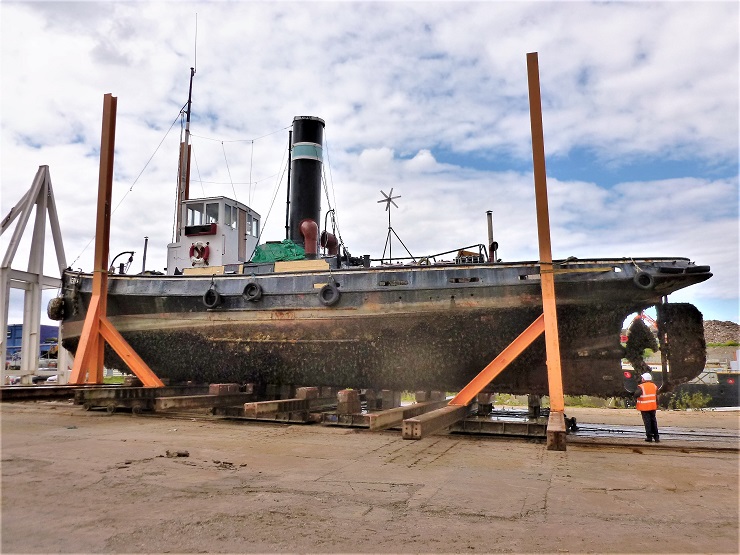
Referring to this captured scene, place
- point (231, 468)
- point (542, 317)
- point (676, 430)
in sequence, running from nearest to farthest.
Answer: point (231, 468), point (542, 317), point (676, 430)

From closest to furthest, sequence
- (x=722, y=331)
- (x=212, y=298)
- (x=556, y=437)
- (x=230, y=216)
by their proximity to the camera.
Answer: (x=556, y=437), (x=212, y=298), (x=230, y=216), (x=722, y=331)

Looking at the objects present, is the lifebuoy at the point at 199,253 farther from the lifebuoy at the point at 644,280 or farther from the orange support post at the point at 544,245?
the lifebuoy at the point at 644,280

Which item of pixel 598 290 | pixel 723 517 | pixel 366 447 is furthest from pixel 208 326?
pixel 723 517

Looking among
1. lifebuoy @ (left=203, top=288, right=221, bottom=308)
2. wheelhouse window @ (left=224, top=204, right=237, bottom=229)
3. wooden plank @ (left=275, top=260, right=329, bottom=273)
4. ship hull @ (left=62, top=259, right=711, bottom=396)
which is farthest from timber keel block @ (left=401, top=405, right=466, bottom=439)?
wheelhouse window @ (left=224, top=204, right=237, bottom=229)

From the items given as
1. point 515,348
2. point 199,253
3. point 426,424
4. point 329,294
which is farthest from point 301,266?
point 426,424

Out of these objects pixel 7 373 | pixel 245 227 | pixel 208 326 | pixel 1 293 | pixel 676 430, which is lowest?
pixel 676 430

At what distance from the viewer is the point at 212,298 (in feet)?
30.5

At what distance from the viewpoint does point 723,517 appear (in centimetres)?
321

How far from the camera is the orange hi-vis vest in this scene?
6.70 metres

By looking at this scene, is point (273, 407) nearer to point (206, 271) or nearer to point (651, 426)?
point (206, 271)

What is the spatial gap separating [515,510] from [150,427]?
539 centimetres

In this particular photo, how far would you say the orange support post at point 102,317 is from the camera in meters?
8.77

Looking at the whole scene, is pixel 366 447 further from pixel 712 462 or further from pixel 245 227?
pixel 245 227

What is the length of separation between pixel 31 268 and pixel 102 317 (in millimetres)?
5701
